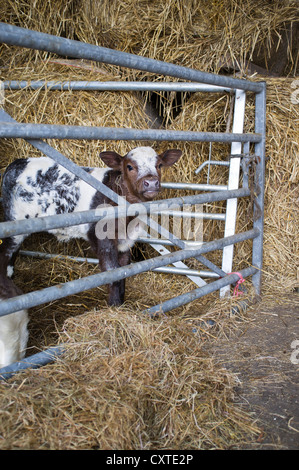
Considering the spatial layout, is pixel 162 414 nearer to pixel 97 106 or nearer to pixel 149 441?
pixel 149 441

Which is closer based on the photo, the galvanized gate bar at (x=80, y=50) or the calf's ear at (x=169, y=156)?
the galvanized gate bar at (x=80, y=50)

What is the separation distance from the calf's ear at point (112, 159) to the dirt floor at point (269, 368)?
159 cm

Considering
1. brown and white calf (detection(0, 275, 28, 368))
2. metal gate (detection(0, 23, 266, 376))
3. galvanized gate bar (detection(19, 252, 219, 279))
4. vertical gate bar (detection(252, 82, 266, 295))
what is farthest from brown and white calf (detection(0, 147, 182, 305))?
brown and white calf (detection(0, 275, 28, 368))

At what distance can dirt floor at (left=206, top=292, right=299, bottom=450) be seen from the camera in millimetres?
1951

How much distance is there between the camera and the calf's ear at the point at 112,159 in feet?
11.1

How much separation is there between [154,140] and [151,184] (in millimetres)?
628

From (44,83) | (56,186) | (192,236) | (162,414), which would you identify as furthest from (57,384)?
(44,83)

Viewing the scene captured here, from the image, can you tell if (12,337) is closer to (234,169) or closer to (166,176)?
(234,169)

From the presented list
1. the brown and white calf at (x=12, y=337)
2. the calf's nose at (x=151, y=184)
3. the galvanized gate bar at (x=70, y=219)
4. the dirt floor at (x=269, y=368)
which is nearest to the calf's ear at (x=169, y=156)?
the calf's nose at (x=151, y=184)

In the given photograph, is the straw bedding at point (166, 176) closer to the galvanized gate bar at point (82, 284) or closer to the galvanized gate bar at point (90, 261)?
the galvanized gate bar at point (90, 261)
